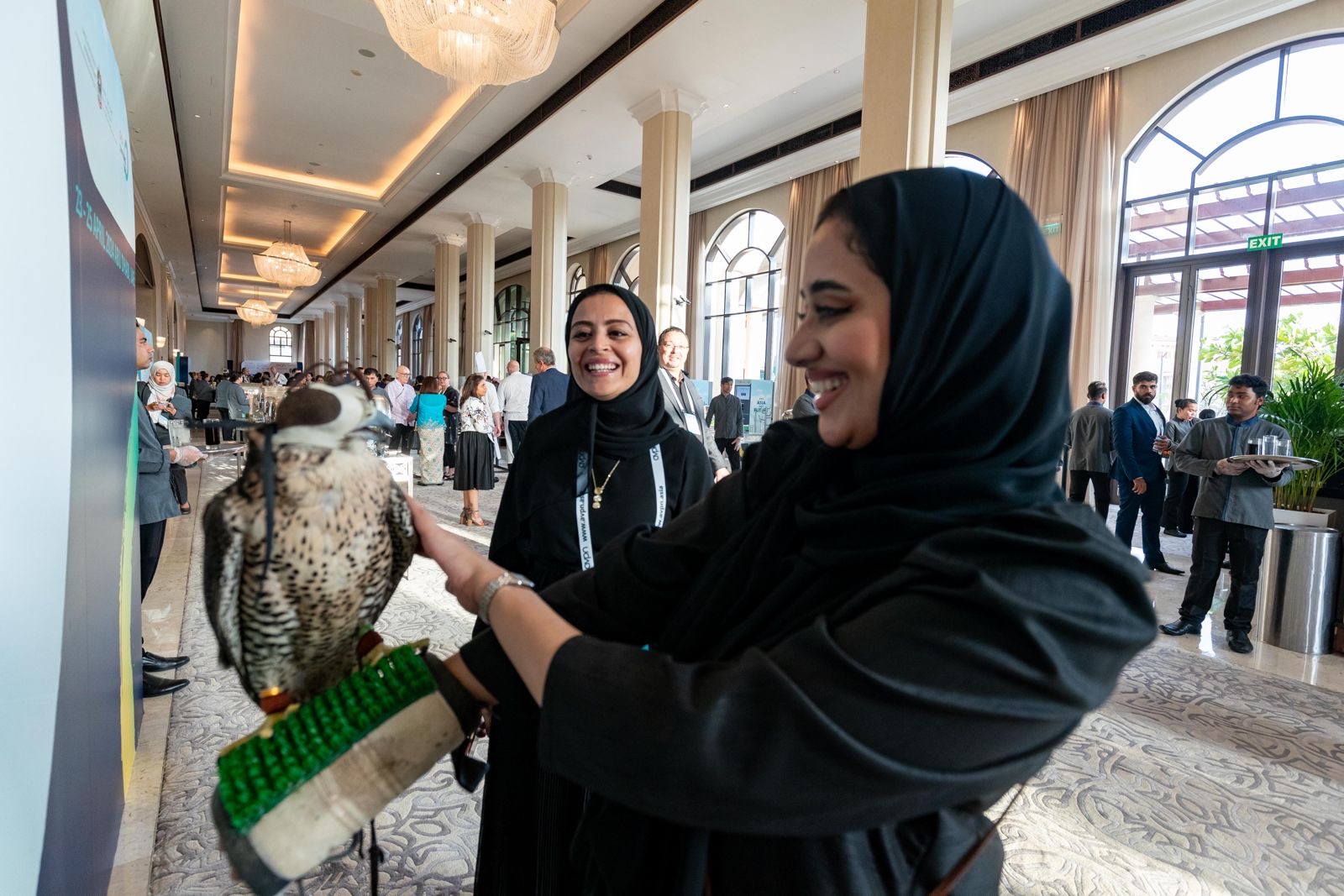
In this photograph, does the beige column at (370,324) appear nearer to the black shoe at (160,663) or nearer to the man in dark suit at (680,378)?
the man in dark suit at (680,378)

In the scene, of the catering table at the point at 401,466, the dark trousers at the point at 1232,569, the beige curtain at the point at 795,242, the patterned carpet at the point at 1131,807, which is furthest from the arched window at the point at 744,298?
the catering table at the point at 401,466

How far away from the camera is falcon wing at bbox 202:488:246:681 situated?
2.10ft

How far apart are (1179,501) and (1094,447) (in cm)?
91

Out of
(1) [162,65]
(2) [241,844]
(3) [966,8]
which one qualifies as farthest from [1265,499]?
(1) [162,65]

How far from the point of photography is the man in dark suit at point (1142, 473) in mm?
5582

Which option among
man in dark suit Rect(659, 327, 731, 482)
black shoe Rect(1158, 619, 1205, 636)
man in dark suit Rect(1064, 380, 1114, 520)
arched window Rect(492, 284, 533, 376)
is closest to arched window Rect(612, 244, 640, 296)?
arched window Rect(492, 284, 533, 376)

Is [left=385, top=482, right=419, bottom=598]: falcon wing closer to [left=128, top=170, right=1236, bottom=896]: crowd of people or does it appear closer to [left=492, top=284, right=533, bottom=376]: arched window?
[left=128, top=170, right=1236, bottom=896]: crowd of people

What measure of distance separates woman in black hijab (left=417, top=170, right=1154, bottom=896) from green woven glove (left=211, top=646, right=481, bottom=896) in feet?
0.24

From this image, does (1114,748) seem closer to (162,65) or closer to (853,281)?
(853,281)

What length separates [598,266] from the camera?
55.2 feet

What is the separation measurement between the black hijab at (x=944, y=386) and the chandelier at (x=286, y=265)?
581 inches

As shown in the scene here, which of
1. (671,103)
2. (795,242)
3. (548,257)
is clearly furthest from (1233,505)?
(548,257)

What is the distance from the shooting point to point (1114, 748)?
281cm

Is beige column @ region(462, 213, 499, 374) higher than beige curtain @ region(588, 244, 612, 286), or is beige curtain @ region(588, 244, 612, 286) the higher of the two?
beige curtain @ region(588, 244, 612, 286)
